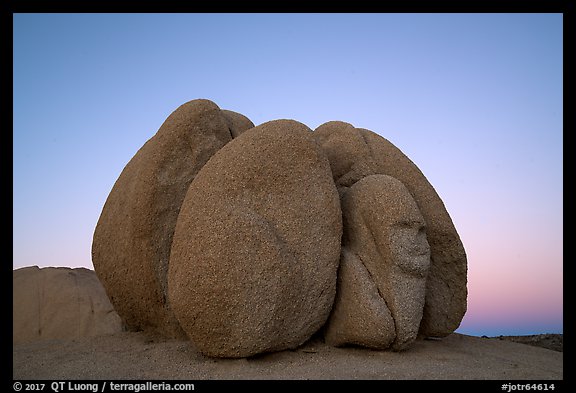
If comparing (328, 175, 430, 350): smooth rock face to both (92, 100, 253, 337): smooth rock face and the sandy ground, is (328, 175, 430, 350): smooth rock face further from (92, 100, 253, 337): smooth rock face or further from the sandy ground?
(92, 100, 253, 337): smooth rock face

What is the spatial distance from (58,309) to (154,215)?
5.28 metres

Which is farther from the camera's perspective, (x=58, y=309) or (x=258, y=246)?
(x=58, y=309)

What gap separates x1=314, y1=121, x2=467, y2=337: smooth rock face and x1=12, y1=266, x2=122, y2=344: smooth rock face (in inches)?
246

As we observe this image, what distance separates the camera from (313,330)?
817 centimetres

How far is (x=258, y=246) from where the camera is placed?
7.63 m

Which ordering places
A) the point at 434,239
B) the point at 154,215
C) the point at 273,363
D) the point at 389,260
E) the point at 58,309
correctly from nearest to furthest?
1. the point at 273,363
2. the point at 389,260
3. the point at 154,215
4. the point at 434,239
5. the point at 58,309

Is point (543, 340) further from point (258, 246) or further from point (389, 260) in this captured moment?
point (258, 246)

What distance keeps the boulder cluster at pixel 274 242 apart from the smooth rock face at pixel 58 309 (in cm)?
307

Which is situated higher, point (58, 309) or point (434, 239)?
point (434, 239)

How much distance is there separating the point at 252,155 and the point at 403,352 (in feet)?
11.4

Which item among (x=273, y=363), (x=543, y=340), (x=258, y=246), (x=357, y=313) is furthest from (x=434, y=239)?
(x=543, y=340)

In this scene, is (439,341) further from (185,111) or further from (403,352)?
(185,111)

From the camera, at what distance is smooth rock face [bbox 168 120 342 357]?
7.46m
